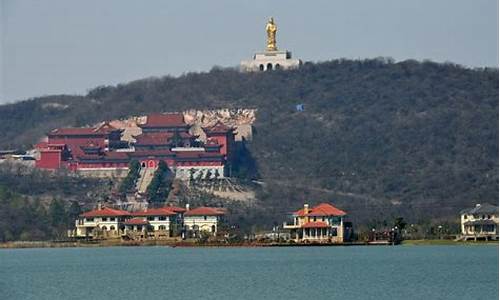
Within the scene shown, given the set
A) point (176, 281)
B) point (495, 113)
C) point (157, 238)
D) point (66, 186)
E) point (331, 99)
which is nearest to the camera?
point (176, 281)

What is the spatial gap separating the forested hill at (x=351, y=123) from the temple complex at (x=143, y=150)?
2.90 m

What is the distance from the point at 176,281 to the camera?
179ft

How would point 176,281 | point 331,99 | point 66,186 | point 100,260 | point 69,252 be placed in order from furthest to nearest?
point 331,99 → point 66,186 → point 69,252 → point 100,260 → point 176,281

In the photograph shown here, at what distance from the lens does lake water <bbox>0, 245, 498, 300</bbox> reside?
161 feet

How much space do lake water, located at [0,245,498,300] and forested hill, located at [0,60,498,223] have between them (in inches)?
896

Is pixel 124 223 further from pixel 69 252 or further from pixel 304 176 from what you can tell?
pixel 304 176

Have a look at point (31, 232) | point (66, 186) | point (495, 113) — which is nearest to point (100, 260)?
point (31, 232)

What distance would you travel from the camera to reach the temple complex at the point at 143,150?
357 feet

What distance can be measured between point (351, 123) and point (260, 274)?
62.1 m

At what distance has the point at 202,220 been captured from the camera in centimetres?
9006

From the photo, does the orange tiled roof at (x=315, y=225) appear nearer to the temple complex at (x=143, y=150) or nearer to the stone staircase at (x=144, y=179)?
the stone staircase at (x=144, y=179)

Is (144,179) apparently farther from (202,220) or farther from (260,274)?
(260,274)

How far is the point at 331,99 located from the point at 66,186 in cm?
2298

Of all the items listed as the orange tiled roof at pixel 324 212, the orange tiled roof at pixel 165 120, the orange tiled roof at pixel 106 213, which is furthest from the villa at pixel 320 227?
the orange tiled roof at pixel 165 120
